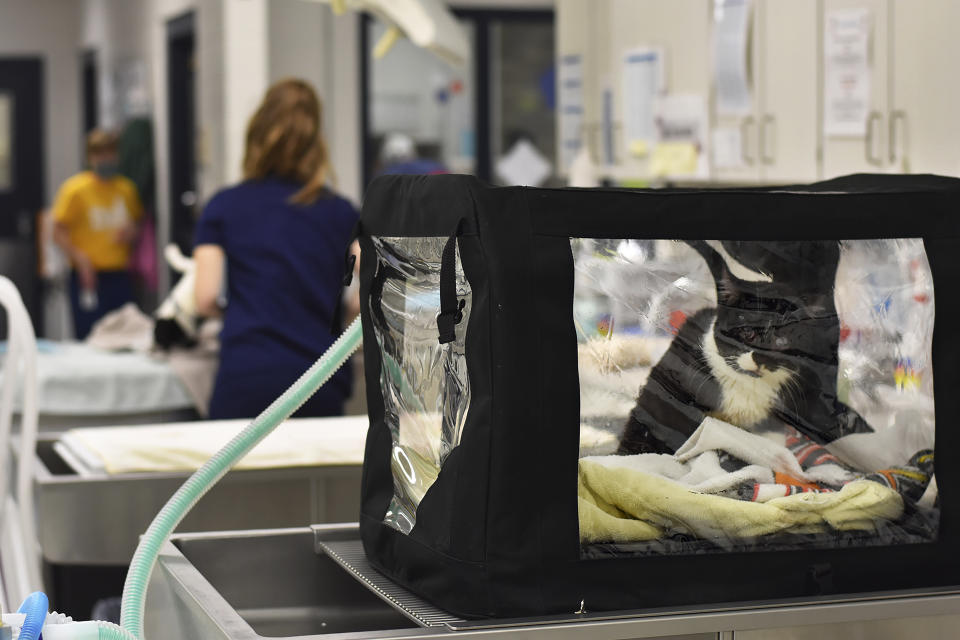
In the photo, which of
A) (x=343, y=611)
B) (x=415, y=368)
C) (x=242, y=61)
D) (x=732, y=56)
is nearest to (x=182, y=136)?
(x=242, y=61)

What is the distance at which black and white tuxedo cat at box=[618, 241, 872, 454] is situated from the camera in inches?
47.4

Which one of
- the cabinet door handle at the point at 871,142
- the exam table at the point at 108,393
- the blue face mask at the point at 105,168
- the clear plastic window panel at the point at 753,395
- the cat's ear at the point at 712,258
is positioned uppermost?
the cabinet door handle at the point at 871,142

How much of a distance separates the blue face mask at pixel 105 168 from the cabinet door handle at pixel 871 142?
5497mm

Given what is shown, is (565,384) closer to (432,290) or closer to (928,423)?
(432,290)

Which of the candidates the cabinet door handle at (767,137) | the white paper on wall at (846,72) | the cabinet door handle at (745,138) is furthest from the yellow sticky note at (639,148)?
the white paper on wall at (846,72)

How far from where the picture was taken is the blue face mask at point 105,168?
23.2 ft

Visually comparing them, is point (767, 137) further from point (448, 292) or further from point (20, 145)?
point (20, 145)

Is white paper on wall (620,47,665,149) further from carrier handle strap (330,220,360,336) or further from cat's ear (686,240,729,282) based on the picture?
cat's ear (686,240,729,282)

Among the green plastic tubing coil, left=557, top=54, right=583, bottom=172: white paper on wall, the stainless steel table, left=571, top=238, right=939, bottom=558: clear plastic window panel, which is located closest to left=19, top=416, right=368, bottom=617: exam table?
the stainless steel table

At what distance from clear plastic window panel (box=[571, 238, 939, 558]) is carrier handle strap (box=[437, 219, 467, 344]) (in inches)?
4.6

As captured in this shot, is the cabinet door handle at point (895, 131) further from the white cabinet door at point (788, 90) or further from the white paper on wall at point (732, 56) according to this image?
the white paper on wall at point (732, 56)

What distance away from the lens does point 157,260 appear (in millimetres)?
7258

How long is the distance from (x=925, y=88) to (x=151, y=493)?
1.29m

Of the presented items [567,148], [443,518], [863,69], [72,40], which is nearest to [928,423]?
[443,518]
